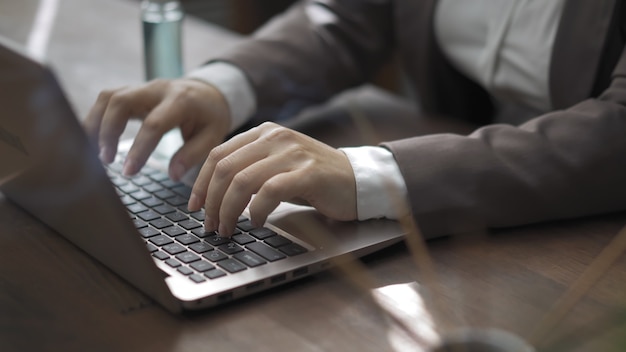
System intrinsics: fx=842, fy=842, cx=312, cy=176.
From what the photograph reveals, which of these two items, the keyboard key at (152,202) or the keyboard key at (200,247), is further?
the keyboard key at (152,202)

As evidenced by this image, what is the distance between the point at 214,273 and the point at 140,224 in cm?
15

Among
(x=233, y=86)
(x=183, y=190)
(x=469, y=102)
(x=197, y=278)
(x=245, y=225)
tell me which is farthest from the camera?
(x=469, y=102)

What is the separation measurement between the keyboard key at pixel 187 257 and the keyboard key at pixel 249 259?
0.04m

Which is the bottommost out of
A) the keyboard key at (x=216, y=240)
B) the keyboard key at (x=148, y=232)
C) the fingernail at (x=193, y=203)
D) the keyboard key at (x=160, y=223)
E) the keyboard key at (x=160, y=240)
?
the keyboard key at (x=160, y=223)

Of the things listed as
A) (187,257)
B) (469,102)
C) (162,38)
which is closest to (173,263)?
(187,257)

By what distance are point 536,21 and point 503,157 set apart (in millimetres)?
332

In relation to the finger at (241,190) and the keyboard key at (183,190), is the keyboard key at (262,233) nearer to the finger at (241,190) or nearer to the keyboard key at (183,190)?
the finger at (241,190)

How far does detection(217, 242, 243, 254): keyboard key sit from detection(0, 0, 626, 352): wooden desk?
0.17 feet

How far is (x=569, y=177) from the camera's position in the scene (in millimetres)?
926

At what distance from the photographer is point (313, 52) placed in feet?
4.37

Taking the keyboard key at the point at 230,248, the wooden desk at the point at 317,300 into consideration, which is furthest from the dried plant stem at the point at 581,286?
the keyboard key at the point at 230,248

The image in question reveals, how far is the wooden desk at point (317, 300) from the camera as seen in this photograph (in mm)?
712

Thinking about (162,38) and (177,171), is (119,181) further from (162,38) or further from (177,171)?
(162,38)

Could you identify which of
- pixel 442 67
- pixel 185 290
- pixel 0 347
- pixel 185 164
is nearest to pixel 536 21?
pixel 442 67
